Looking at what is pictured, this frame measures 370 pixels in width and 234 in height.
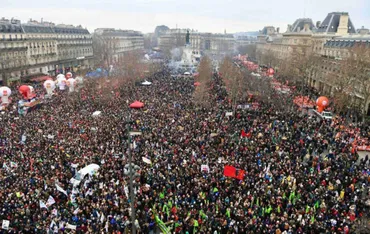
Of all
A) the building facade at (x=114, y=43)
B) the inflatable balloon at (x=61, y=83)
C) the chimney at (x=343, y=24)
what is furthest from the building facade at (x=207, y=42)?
the inflatable balloon at (x=61, y=83)

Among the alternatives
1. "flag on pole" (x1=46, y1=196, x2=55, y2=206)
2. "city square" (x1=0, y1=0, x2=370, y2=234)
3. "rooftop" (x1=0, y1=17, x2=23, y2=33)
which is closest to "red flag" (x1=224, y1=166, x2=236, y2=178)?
"city square" (x1=0, y1=0, x2=370, y2=234)

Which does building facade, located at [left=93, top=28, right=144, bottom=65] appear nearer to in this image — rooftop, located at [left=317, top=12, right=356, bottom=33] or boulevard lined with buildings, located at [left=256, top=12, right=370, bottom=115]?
boulevard lined with buildings, located at [left=256, top=12, right=370, bottom=115]

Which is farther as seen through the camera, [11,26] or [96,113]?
[11,26]

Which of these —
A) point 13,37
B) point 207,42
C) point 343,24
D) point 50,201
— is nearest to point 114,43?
point 13,37

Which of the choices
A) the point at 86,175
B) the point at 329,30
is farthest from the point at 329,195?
the point at 329,30

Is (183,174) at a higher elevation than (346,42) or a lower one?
lower

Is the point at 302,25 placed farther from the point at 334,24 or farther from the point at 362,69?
the point at 362,69

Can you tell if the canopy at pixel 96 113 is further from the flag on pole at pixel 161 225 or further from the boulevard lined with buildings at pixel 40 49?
the boulevard lined with buildings at pixel 40 49
